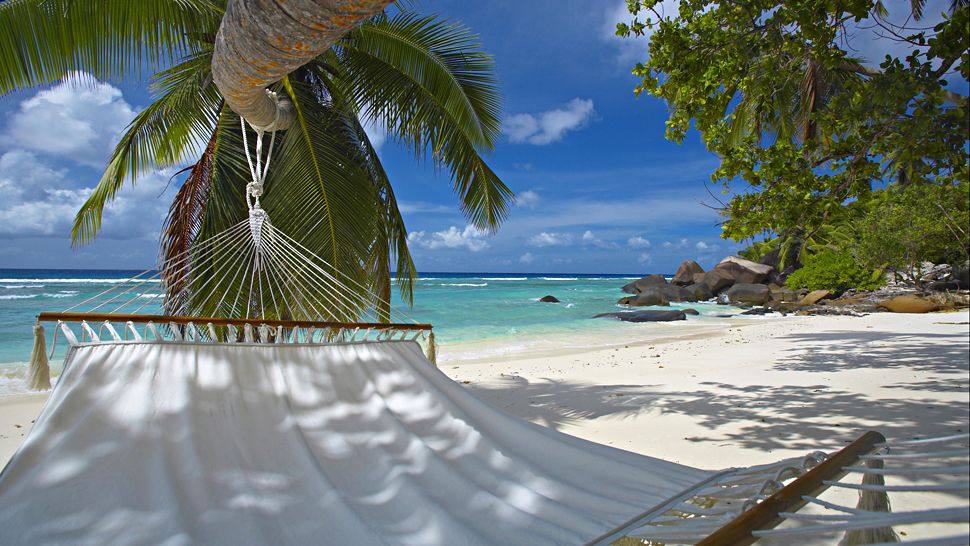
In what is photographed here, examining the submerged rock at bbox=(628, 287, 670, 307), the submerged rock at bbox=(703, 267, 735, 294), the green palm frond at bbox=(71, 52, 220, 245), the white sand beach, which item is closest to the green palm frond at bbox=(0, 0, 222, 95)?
the green palm frond at bbox=(71, 52, 220, 245)

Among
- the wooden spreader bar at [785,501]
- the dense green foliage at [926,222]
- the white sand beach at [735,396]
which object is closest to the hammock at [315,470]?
the wooden spreader bar at [785,501]

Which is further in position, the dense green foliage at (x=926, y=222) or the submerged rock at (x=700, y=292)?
the submerged rock at (x=700, y=292)

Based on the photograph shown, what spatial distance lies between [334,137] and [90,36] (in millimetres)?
1438

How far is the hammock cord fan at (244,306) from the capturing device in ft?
5.30

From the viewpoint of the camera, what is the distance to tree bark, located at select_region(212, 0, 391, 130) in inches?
37.3

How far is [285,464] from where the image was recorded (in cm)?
136

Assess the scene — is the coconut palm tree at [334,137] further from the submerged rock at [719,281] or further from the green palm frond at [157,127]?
the submerged rock at [719,281]

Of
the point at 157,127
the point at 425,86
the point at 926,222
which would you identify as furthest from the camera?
the point at 425,86

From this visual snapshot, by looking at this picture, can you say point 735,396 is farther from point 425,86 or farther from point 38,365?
point 38,365

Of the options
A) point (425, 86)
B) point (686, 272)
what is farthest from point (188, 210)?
point (686, 272)

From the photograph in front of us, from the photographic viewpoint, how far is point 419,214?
101ft

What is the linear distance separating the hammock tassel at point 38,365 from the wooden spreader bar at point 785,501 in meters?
1.74

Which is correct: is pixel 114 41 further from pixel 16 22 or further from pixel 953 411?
pixel 953 411

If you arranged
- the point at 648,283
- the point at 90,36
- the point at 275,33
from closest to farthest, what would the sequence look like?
the point at 275,33 → the point at 90,36 → the point at 648,283
